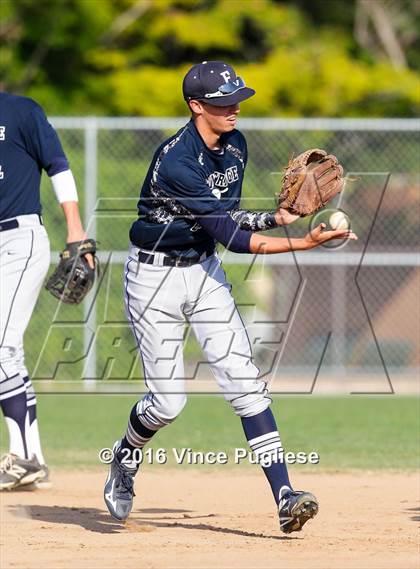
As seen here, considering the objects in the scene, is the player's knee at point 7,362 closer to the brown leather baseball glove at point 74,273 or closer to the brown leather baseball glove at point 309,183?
the brown leather baseball glove at point 74,273

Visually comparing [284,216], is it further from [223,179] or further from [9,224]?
[9,224]

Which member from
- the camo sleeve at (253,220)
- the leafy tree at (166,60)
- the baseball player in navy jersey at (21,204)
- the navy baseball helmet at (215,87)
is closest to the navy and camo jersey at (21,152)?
the baseball player in navy jersey at (21,204)

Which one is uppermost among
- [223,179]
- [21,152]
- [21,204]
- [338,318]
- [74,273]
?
[338,318]

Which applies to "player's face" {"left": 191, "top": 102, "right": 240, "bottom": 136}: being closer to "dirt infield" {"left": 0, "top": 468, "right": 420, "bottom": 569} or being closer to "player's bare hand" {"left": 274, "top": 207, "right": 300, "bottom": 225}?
"player's bare hand" {"left": 274, "top": 207, "right": 300, "bottom": 225}

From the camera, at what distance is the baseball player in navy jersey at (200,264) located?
224 inches

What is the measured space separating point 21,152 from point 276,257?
20.0 feet

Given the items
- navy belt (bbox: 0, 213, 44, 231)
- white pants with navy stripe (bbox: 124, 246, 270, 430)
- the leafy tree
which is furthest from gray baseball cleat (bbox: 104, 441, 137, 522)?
the leafy tree

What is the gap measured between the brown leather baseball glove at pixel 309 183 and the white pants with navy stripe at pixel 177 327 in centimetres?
57

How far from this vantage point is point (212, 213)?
5.62 meters

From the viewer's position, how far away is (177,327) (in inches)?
235

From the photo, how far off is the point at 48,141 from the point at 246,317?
702 cm

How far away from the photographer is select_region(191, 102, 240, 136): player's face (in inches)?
227

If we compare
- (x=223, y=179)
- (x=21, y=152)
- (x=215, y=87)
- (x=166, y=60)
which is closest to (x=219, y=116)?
(x=215, y=87)

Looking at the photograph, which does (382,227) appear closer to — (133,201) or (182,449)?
(133,201)
